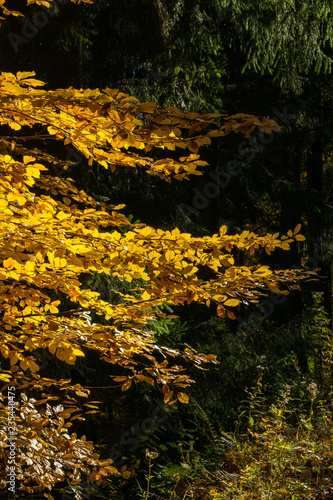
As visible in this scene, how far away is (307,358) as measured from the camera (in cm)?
730

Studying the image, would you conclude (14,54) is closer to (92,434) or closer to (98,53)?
(98,53)

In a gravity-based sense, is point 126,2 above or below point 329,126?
above

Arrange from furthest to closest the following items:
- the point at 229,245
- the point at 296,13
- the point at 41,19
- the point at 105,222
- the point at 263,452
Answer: the point at 296,13, the point at 41,19, the point at 263,452, the point at 229,245, the point at 105,222

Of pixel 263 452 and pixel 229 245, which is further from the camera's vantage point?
pixel 263 452

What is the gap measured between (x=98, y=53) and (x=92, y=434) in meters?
4.09

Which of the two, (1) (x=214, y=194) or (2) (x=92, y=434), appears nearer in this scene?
(2) (x=92, y=434)

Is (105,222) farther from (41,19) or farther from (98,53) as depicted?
(98,53)

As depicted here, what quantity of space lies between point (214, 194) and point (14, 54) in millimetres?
4001

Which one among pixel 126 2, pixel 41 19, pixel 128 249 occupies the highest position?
pixel 126 2

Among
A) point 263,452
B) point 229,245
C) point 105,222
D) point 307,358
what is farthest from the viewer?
point 307,358

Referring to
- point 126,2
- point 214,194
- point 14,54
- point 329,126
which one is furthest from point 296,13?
point 329,126

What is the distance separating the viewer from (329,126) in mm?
8766

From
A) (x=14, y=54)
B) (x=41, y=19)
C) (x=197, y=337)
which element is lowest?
(x=197, y=337)

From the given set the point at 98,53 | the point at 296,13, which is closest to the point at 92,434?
the point at 98,53
